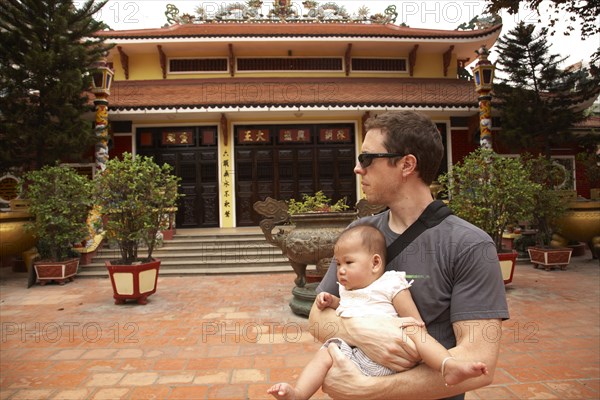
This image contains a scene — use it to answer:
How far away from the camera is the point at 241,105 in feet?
36.2

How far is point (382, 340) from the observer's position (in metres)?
1.25

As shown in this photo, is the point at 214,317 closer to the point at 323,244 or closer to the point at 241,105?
the point at 323,244

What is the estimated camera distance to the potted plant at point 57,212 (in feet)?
24.7

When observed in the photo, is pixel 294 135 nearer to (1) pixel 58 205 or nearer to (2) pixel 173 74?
(2) pixel 173 74

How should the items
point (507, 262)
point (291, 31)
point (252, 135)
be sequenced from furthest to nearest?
1. point (291, 31)
2. point (252, 135)
3. point (507, 262)

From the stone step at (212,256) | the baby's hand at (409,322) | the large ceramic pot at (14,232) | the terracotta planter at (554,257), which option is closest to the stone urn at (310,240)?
the stone step at (212,256)

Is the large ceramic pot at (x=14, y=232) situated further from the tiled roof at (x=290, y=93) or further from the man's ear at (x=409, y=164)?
the man's ear at (x=409, y=164)

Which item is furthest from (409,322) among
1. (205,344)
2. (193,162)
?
(193,162)

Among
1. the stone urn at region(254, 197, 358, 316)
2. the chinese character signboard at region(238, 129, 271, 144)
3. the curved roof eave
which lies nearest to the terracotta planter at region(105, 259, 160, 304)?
the stone urn at region(254, 197, 358, 316)

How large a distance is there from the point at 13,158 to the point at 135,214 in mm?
5263

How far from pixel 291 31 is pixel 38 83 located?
26.7 feet

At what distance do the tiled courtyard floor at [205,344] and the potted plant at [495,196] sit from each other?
106 centimetres

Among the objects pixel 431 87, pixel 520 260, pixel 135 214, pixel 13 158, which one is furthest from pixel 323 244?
pixel 431 87

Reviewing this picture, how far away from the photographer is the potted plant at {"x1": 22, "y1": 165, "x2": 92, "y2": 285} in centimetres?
752
